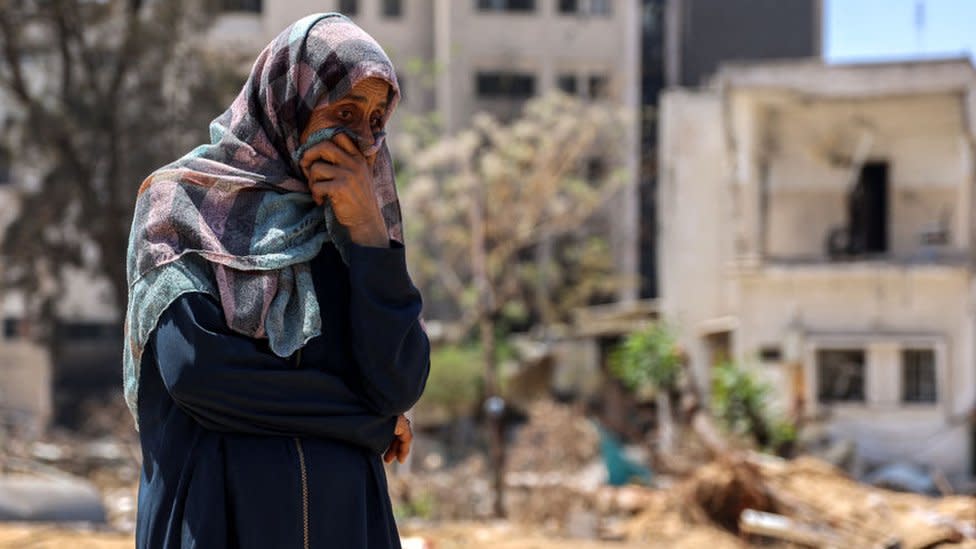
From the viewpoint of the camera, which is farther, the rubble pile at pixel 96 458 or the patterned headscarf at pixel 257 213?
the rubble pile at pixel 96 458

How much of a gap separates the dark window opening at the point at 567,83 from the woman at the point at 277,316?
85.6 ft

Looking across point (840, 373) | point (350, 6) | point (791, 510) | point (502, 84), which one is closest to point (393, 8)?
point (350, 6)

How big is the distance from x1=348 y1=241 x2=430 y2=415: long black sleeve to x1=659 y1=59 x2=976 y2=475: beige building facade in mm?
15375

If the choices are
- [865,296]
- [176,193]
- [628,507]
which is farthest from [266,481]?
[865,296]

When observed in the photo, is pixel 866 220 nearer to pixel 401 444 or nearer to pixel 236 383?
pixel 401 444

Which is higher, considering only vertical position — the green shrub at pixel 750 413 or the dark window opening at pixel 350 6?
the dark window opening at pixel 350 6

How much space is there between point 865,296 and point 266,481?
16.5 metres

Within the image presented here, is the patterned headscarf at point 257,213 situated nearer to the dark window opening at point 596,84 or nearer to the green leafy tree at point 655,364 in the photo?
the green leafy tree at point 655,364

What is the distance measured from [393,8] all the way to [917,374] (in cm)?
1471

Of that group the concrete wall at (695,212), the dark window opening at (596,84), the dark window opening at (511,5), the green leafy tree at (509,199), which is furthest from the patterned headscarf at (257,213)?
the dark window opening at (511,5)

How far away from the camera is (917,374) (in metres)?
18.1

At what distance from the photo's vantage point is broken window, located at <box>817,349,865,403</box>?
1820cm

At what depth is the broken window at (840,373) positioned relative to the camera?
59.7 ft

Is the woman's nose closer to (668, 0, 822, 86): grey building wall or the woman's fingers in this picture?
the woman's fingers
